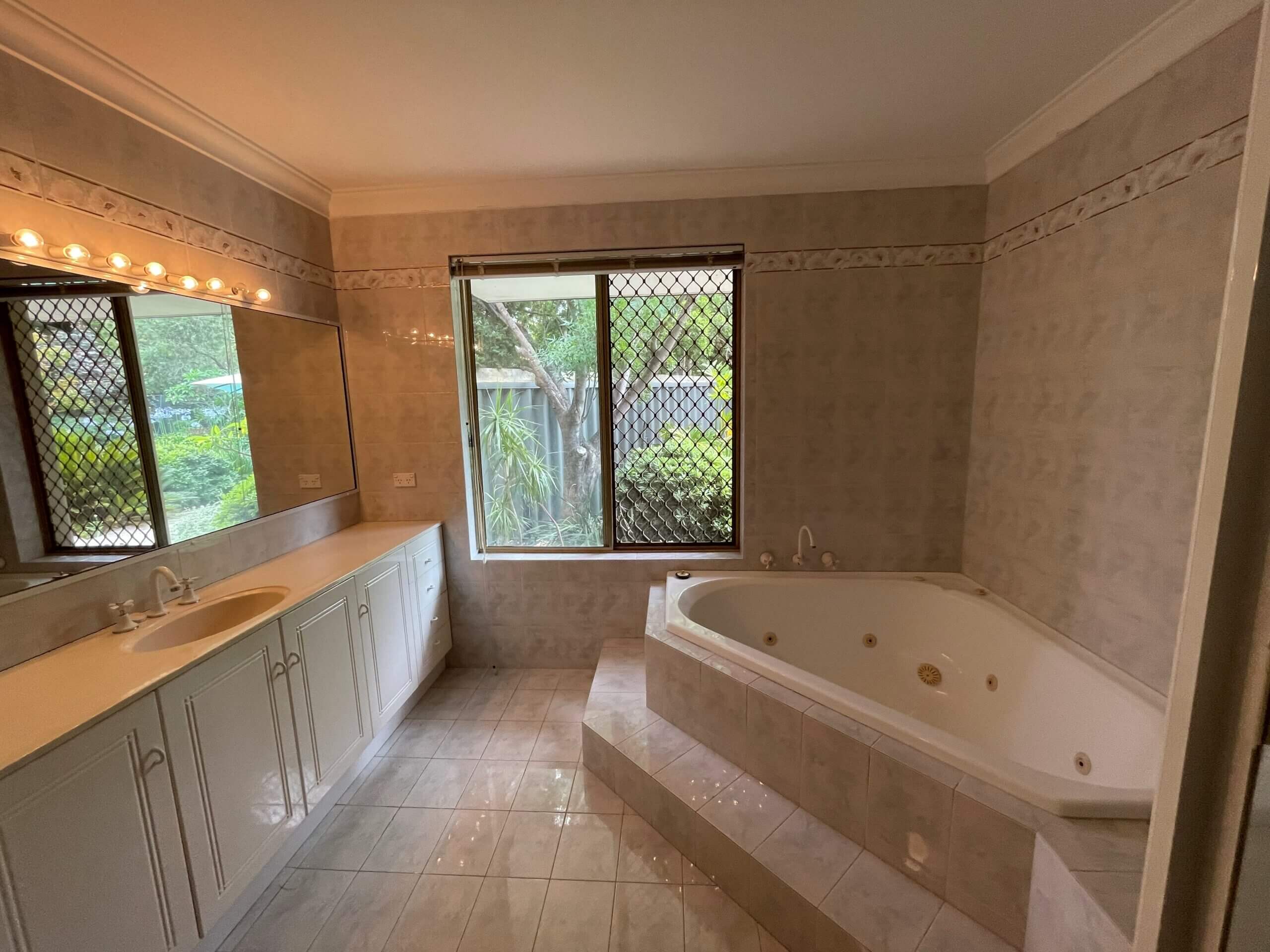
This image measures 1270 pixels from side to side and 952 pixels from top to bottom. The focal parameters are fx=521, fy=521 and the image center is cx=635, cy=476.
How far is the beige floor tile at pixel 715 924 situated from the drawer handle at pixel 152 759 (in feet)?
4.56

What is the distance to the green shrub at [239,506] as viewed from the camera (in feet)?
6.28

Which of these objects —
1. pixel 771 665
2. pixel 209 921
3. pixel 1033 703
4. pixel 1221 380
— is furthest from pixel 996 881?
pixel 209 921

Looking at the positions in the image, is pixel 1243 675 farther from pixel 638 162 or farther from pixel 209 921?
pixel 638 162

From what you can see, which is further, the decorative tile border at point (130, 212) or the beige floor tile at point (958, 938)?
the decorative tile border at point (130, 212)

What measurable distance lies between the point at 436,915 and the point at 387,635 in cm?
101

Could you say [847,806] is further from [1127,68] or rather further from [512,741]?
[1127,68]

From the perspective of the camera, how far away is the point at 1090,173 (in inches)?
68.1

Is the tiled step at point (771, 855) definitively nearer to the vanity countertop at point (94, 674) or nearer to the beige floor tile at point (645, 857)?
the beige floor tile at point (645, 857)

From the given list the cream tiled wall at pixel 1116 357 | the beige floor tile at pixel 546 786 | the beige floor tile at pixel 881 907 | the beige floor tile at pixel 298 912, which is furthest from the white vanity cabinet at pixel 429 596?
the cream tiled wall at pixel 1116 357

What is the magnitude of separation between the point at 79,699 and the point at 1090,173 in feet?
10.4

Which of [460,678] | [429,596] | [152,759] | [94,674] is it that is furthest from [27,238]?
[460,678]

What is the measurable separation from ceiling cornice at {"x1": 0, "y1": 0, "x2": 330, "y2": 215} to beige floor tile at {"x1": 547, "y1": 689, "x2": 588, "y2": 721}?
8.51 ft

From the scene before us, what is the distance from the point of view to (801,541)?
258 cm

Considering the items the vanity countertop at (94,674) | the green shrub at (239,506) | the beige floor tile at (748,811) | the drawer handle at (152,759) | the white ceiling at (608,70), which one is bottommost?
the beige floor tile at (748,811)
